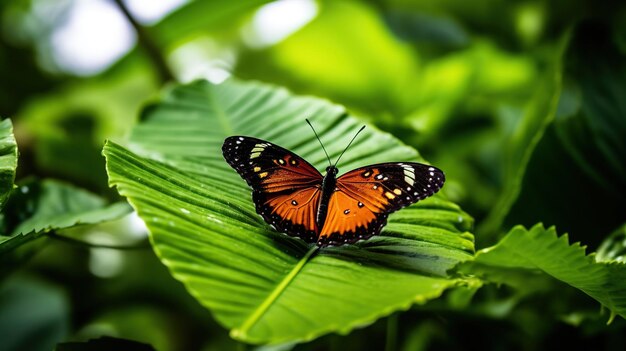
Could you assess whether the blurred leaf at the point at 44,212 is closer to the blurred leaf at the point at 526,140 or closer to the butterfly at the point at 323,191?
the butterfly at the point at 323,191

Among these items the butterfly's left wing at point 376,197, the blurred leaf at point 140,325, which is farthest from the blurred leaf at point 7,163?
the blurred leaf at point 140,325

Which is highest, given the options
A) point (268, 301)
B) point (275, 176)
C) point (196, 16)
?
point (196, 16)

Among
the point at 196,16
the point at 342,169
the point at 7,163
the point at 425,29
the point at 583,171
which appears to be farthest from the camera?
the point at 425,29

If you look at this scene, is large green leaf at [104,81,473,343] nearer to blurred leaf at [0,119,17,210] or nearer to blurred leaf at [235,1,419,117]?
blurred leaf at [0,119,17,210]

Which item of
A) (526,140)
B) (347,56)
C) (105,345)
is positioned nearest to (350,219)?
(105,345)

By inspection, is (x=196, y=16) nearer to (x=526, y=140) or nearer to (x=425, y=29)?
(x=425, y=29)

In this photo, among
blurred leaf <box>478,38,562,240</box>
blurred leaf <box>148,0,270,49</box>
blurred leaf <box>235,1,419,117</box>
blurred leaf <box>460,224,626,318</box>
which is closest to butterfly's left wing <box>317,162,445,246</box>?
blurred leaf <box>460,224,626,318</box>
